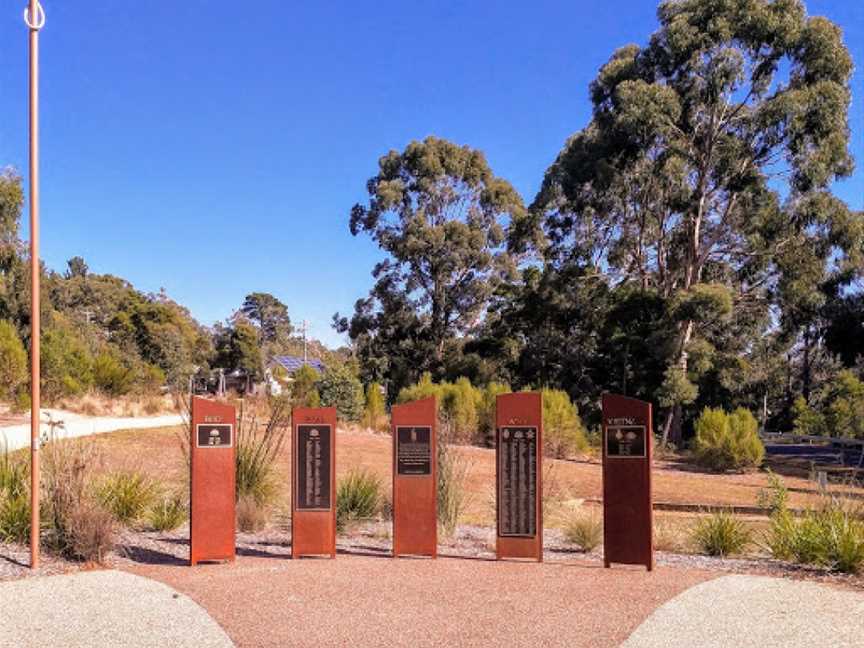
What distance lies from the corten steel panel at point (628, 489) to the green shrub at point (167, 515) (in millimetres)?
4845

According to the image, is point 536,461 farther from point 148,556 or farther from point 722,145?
point 722,145

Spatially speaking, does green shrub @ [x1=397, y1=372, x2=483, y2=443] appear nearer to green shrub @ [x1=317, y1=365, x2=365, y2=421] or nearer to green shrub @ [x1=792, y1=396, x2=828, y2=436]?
green shrub @ [x1=317, y1=365, x2=365, y2=421]

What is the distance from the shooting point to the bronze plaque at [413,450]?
8.79 meters

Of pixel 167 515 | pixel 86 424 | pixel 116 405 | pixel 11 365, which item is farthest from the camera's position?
pixel 116 405

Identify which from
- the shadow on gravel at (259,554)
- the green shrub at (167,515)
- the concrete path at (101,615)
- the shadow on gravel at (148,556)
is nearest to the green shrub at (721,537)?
the shadow on gravel at (259,554)

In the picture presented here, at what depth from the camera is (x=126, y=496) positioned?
9.95 metres

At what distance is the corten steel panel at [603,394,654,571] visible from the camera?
8.18m

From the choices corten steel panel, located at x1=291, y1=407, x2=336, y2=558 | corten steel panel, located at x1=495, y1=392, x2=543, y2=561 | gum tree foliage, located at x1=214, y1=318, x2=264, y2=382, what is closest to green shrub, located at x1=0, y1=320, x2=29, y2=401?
corten steel panel, located at x1=291, y1=407, x2=336, y2=558

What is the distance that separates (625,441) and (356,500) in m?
3.77

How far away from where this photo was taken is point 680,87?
2934 cm

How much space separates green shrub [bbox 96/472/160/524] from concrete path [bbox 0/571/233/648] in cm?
236

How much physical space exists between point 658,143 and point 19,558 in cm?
2548

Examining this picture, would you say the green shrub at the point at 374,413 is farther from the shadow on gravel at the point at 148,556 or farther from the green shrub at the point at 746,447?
the shadow on gravel at the point at 148,556

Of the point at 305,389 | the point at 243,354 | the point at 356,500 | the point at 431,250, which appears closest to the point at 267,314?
the point at 243,354
